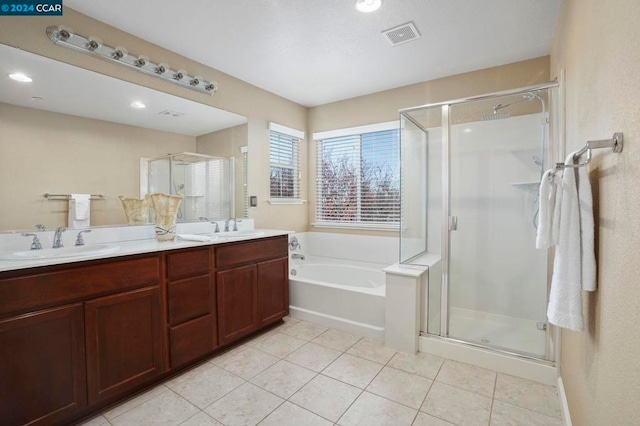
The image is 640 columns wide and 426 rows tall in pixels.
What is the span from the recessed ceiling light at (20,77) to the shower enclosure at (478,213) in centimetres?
269

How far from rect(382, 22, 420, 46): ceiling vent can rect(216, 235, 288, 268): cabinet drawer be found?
6.41 ft

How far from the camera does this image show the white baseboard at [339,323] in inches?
105

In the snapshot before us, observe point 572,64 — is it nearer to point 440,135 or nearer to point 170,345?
point 440,135

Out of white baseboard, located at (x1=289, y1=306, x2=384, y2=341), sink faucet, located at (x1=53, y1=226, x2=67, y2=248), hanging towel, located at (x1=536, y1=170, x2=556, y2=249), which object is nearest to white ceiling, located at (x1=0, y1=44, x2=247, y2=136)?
sink faucet, located at (x1=53, y1=226, x2=67, y2=248)

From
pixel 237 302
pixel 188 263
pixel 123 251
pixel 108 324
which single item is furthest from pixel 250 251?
pixel 108 324

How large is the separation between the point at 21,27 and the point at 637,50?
2927 mm

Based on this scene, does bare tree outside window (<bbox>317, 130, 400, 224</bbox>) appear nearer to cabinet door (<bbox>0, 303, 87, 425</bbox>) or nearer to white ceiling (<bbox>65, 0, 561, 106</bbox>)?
white ceiling (<bbox>65, 0, 561, 106</bbox>)

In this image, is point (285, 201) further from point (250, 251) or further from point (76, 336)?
point (76, 336)

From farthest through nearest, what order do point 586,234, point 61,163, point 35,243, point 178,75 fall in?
point 178,75
point 61,163
point 35,243
point 586,234

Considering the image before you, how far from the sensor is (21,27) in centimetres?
184

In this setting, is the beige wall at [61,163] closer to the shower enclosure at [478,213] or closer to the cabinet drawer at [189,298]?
the cabinet drawer at [189,298]

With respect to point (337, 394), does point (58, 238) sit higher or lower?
higher

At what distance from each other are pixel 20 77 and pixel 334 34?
211 cm

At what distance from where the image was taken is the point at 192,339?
216cm
